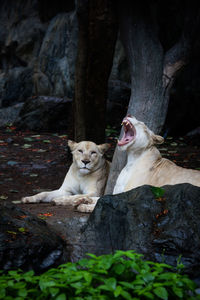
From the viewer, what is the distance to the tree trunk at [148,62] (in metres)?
7.77

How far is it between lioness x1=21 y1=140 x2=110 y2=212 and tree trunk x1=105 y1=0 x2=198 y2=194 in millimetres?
456

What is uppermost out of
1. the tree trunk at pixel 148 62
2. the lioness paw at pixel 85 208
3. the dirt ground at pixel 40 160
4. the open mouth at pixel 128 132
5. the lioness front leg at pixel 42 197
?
the tree trunk at pixel 148 62

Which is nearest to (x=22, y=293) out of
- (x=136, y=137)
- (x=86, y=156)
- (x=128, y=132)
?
(x=136, y=137)

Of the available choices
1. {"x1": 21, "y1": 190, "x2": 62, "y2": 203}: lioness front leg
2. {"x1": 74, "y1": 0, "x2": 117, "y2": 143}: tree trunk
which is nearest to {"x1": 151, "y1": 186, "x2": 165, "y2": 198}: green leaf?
{"x1": 21, "y1": 190, "x2": 62, "y2": 203}: lioness front leg

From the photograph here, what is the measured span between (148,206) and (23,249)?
150 cm

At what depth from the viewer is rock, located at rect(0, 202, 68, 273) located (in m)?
4.99

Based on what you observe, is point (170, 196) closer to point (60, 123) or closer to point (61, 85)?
point (60, 123)

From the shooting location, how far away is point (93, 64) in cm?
904

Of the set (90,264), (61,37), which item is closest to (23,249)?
(90,264)

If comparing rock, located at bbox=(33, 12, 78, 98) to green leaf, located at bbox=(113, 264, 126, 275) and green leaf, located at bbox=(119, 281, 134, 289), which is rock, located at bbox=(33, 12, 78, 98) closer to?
green leaf, located at bbox=(113, 264, 126, 275)

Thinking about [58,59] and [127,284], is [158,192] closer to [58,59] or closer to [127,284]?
[127,284]

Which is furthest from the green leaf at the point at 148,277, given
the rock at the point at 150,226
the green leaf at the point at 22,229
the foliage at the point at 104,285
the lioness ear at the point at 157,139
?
the lioness ear at the point at 157,139

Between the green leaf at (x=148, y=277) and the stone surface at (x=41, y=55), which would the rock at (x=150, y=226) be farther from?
the stone surface at (x=41, y=55)

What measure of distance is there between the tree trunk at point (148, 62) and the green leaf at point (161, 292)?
454 centimetres
